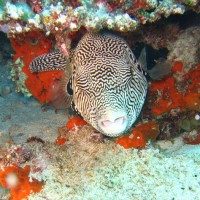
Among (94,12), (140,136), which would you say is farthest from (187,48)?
(94,12)

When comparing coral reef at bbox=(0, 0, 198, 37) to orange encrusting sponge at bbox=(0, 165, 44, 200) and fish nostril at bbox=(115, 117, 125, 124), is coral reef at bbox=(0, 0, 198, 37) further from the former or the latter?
orange encrusting sponge at bbox=(0, 165, 44, 200)

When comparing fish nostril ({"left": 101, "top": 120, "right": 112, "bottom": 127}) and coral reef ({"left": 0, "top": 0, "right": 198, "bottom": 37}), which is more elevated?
coral reef ({"left": 0, "top": 0, "right": 198, "bottom": 37})

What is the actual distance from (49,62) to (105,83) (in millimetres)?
1967

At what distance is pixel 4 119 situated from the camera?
5957mm

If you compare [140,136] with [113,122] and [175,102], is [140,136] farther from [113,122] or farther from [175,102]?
[113,122]

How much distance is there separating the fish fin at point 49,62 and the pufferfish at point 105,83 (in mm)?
489

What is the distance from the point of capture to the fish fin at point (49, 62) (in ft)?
17.4

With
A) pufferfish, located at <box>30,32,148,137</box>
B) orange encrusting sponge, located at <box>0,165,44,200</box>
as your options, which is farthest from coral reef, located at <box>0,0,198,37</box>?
orange encrusting sponge, located at <box>0,165,44,200</box>

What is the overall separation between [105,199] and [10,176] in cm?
132

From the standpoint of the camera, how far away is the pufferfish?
137 inches

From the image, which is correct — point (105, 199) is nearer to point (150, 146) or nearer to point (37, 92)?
point (150, 146)

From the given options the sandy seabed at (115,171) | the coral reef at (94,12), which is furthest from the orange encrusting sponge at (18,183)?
the coral reef at (94,12)

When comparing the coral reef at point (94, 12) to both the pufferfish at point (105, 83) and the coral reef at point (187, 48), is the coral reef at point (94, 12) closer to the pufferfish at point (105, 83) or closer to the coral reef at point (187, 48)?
the pufferfish at point (105, 83)

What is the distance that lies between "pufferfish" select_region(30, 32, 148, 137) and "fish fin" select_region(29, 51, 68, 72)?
19.3 inches
